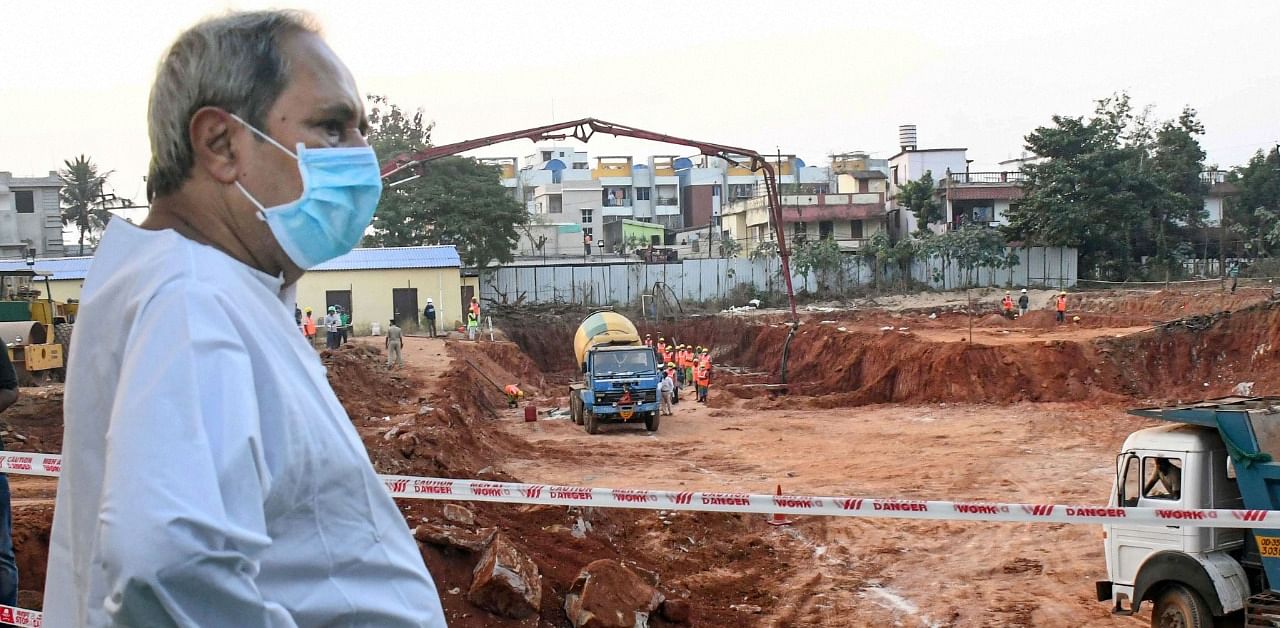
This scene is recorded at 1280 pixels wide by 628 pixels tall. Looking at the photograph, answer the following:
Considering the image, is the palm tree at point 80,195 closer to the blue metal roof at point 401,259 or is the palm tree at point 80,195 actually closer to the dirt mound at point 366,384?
the blue metal roof at point 401,259

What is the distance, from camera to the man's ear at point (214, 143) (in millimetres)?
1466

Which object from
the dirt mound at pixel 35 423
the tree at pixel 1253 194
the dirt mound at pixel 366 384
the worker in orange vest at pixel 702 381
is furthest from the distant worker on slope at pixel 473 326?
the tree at pixel 1253 194

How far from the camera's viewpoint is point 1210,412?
9000mm

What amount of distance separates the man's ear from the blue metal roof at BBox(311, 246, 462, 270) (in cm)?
3994

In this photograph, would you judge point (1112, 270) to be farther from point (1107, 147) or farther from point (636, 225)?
point (636, 225)

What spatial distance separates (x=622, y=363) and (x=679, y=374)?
29.7 feet

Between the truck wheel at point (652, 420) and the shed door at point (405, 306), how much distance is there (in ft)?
60.8

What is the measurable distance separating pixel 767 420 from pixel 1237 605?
18501mm

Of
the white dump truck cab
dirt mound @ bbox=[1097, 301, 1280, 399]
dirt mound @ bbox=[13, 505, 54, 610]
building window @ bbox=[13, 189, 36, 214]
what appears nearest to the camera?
dirt mound @ bbox=[13, 505, 54, 610]

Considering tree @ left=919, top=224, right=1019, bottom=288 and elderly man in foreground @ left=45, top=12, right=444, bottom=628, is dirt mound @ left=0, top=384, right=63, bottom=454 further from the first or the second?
tree @ left=919, top=224, right=1019, bottom=288

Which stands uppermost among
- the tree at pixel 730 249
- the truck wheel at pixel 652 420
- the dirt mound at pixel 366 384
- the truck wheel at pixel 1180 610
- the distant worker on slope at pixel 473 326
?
the tree at pixel 730 249

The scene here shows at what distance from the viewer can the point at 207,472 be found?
1.15m

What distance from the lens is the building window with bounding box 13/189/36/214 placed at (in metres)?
54.9

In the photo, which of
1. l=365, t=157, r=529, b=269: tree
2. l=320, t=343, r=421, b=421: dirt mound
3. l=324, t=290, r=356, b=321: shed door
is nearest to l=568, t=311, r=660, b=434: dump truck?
l=320, t=343, r=421, b=421: dirt mound
